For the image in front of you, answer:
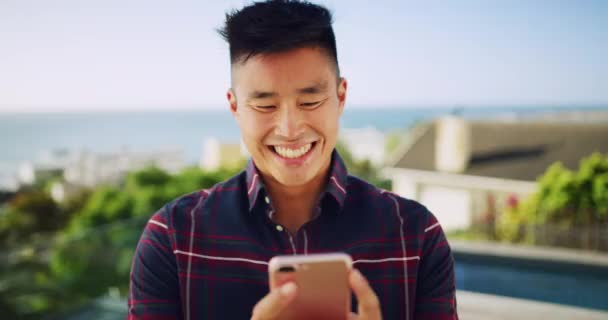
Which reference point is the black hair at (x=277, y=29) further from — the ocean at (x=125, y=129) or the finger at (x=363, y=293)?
the ocean at (x=125, y=129)

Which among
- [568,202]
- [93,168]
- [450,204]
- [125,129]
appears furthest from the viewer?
[125,129]

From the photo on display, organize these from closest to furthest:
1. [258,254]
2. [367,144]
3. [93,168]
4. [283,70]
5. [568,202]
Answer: [283,70]
[258,254]
[568,202]
[93,168]
[367,144]

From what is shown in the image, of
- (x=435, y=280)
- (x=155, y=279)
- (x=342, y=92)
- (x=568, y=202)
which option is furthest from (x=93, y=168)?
(x=435, y=280)

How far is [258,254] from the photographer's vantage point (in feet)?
4.61

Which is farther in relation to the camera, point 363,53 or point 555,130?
point 363,53

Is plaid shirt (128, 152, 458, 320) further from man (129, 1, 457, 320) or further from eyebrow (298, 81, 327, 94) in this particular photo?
eyebrow (298, 81, 327, 94)

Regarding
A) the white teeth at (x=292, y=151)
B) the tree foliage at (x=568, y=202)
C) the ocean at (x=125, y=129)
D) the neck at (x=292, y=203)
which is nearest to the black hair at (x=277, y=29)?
the white teeth at (x=292, y=151)

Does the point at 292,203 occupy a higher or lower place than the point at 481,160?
higher

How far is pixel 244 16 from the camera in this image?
1.36m

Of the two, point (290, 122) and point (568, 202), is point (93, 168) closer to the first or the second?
point (568, 202)

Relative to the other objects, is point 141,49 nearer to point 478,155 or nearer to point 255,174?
point 478,155

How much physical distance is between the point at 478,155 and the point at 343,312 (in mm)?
17418

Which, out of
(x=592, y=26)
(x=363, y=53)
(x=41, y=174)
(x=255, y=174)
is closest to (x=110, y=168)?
(x=41, y=174)

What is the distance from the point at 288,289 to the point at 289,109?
0.46 m
